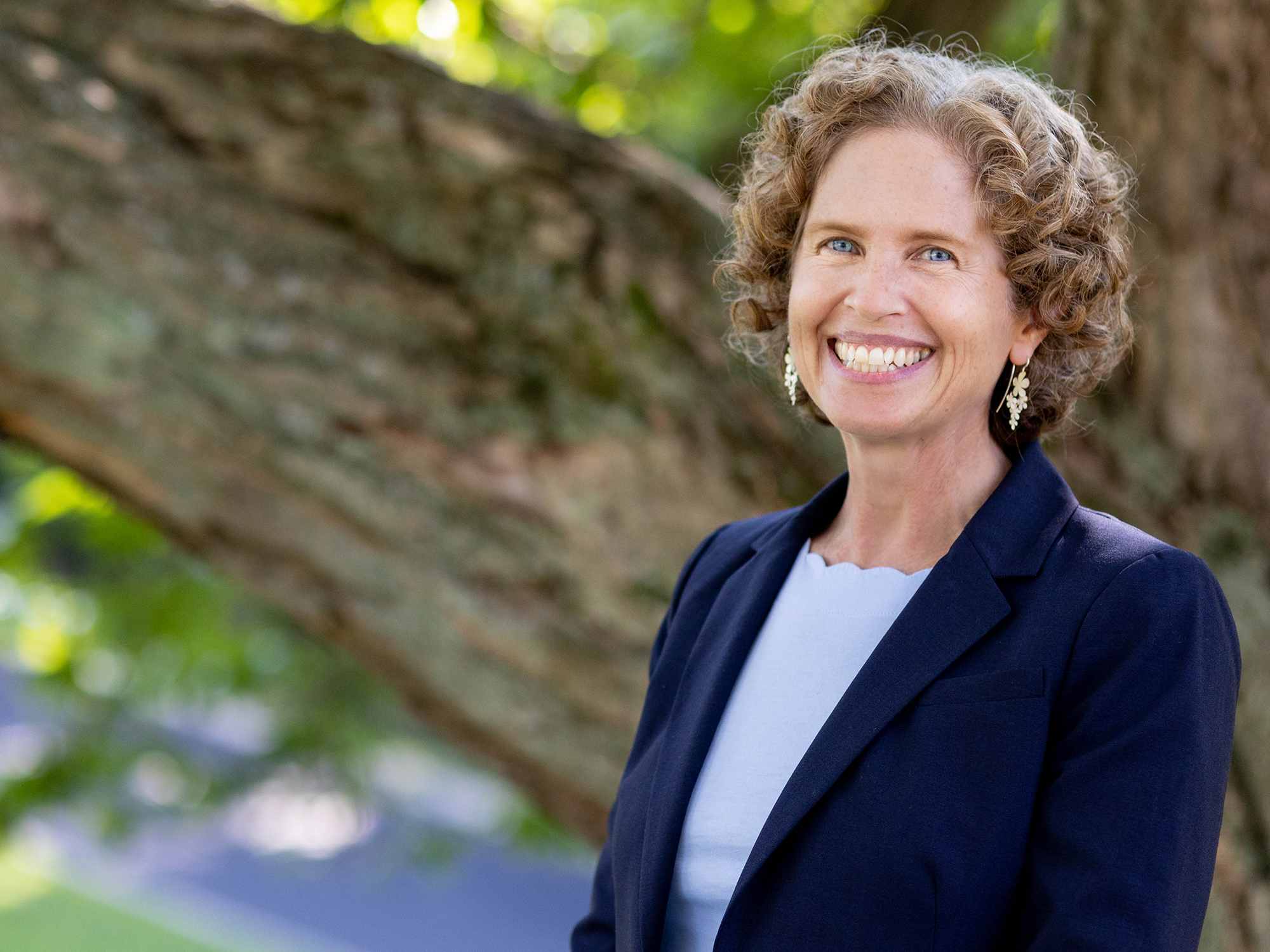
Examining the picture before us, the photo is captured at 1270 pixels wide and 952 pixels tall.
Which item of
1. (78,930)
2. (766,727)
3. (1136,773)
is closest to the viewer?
(1136,773)

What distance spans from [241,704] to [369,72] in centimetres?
303

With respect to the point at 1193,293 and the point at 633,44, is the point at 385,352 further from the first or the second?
the point at 633,44

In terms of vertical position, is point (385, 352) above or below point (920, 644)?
above

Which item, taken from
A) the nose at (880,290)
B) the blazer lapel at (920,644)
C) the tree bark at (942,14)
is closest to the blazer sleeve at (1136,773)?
the blazer lapel at (920,644)

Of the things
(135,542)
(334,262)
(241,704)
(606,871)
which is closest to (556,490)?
(334,262)

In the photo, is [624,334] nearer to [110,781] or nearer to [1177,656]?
[1177,656]

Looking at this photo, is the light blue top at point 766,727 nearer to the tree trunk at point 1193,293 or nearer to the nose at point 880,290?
the nose at point 880,290

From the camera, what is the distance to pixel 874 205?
4.89 ft

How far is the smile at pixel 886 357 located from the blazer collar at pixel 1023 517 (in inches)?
8.2

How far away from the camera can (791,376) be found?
1.82m

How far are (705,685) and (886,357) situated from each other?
1.76ft

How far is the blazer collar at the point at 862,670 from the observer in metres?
1.37

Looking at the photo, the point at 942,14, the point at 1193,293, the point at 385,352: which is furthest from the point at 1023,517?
the point at 942,14

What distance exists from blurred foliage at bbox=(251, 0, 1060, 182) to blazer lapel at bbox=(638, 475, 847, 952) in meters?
2.78
